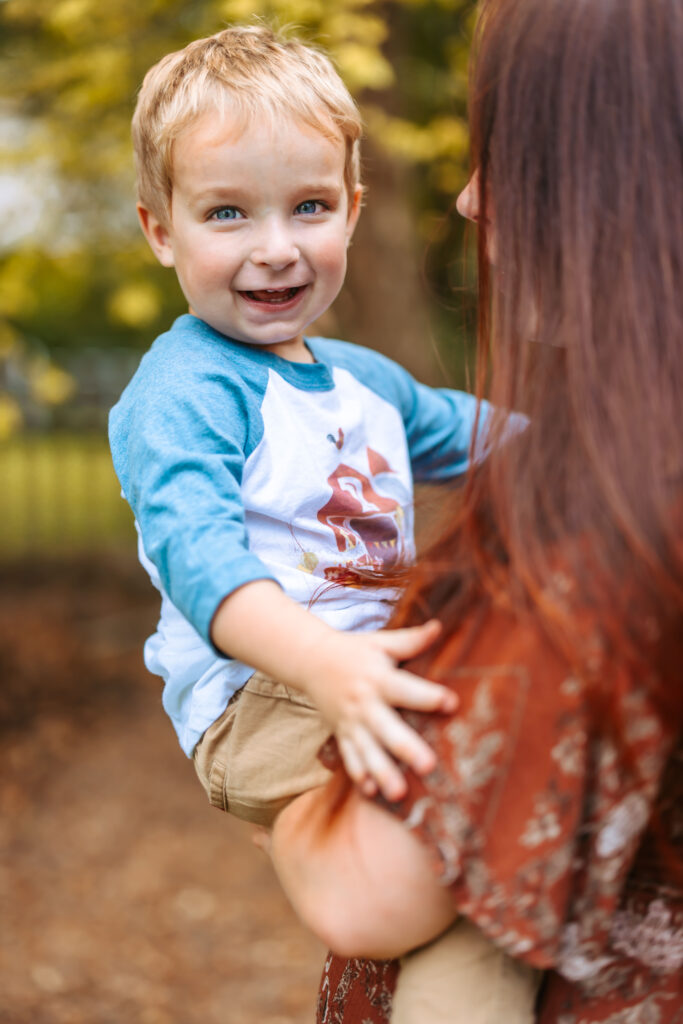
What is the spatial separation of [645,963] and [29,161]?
450 centimetres

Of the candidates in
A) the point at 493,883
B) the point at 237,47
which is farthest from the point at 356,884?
the point at 237,47

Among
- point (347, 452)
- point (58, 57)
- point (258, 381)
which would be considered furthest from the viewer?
point (58, 57)

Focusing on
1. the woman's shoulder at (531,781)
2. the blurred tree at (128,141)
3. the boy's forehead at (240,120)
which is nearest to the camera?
the woman's shoulder at (531,781)

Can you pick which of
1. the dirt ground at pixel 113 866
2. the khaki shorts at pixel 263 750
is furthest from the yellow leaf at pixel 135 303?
the khaki shorts at pixel 263 750

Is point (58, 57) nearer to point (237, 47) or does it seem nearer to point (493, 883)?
point (237, 47)

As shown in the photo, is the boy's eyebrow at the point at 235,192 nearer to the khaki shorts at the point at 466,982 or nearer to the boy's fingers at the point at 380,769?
the boy's fingers at the point at 380,769

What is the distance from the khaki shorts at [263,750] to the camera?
147 cm

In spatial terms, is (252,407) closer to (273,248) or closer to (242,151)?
(273,248)

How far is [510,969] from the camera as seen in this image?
46.6 inches

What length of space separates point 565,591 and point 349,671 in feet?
0.82

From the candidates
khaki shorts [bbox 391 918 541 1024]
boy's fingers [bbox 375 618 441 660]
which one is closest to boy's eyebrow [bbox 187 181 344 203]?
boy's fingers [bbox 375 618 441 660]

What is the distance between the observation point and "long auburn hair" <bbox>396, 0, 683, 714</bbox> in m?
1.03

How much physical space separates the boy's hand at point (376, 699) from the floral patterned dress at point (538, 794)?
0.02 m

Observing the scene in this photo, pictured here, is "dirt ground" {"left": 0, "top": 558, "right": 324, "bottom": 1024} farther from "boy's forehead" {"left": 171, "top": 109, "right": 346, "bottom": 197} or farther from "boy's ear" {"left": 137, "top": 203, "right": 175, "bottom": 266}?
"boy's forehead" {"left": 171, "top": 109, "right": 346, "bottom": 197}
